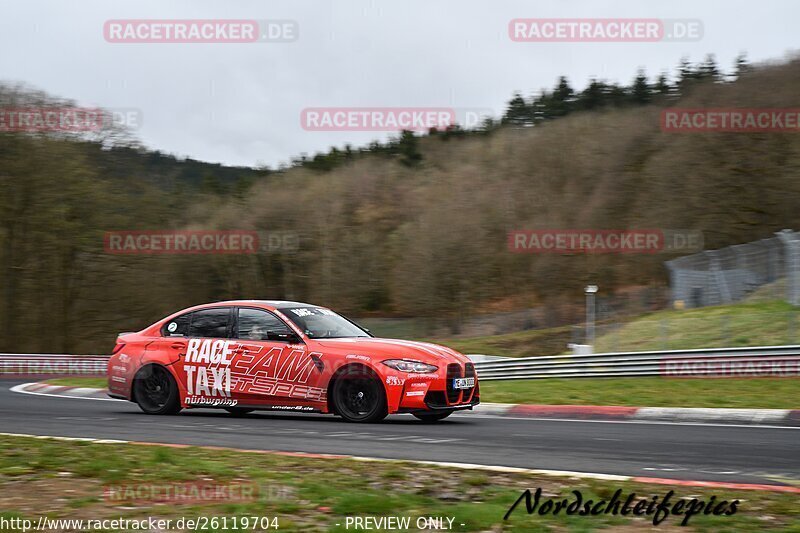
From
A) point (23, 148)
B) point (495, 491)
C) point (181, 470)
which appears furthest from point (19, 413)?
point (23, 148)

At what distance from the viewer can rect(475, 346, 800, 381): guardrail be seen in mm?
20359

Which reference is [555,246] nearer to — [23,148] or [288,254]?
[288,254]

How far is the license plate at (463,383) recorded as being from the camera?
37.4 feet

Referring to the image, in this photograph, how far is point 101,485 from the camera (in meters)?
6.26

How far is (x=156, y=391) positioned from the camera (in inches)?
502

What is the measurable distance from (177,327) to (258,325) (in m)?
1.31

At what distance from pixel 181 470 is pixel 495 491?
235 cm

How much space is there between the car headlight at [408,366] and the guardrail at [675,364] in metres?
11.7
